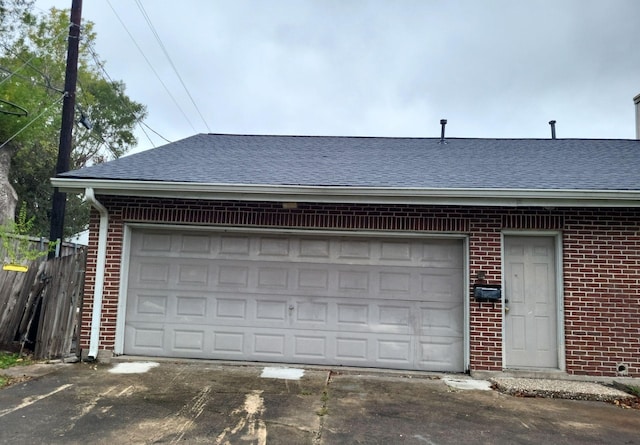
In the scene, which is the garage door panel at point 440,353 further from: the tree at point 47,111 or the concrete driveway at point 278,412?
the tree at point 47,111

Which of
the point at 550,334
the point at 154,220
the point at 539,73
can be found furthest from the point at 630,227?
the point at 539,73

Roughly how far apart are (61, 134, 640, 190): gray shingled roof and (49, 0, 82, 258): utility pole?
1.87 m

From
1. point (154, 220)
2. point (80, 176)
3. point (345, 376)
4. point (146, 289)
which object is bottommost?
point (345, 376)

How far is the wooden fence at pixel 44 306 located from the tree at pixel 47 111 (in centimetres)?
817

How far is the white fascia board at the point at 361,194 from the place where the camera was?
5922 millimetres

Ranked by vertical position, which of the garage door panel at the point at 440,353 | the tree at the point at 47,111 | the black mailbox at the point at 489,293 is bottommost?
the garage door panel at the point at 440,353

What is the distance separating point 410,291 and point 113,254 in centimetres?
455

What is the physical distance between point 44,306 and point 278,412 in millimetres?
4445

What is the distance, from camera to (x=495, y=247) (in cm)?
643

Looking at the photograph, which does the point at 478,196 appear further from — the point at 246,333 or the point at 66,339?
the point at 66,339

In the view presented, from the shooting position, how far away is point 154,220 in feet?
22.4

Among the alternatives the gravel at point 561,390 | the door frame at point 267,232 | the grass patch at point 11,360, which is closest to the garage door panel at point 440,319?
the door frame at point 267,232

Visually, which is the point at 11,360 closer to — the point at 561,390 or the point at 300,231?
the point at 300,231

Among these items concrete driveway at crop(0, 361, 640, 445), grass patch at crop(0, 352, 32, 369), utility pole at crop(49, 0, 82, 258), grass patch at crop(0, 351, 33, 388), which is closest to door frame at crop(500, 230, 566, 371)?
concrete driveway at crop(0, 361, 640, 445)
